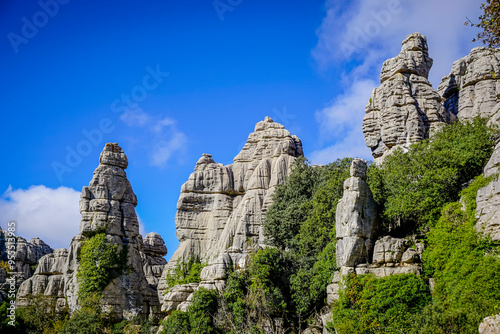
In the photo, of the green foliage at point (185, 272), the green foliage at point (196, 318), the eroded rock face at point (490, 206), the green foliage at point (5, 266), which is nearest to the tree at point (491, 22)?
the eroded rock face at point (490, 206)

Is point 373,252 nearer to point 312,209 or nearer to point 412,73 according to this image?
point 312,209

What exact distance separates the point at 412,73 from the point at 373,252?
22.0m

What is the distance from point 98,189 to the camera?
39.9m

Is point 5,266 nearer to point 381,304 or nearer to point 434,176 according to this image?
point 381,304

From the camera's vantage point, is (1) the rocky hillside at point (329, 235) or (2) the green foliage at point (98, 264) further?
(2) the green foliage at point (98, 264)

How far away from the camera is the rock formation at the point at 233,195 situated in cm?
4069

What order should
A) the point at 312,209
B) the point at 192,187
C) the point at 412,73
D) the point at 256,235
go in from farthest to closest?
the point at 192,187
the point at 412,73
the point at 256,235
the point at 312,209

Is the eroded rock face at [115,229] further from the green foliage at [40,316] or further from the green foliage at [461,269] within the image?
the green foliage at [461,269]

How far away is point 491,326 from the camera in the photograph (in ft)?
55.3

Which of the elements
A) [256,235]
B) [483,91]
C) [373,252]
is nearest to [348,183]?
[373,252]

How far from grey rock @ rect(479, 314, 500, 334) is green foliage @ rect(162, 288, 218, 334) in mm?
13830

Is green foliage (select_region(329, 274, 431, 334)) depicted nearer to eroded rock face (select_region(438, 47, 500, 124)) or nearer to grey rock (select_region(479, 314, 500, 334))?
grey rock (select_region(479, 314, 500, 334))

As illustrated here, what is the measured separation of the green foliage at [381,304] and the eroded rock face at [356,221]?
1459mm

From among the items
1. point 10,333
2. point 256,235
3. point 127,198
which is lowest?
point 10,333
